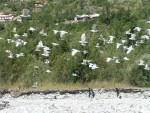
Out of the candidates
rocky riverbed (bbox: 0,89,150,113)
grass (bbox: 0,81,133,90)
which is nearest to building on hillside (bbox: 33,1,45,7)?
grass (bbox: 0,81,133,90)

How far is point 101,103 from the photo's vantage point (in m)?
18.4

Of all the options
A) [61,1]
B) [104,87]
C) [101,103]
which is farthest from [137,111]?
[61,1]

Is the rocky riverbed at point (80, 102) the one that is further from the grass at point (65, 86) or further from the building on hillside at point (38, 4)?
the building on hillside at point (38, 4)

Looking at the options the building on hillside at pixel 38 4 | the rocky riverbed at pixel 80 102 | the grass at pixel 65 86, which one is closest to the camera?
the rocky riverbed at pixel 80 102

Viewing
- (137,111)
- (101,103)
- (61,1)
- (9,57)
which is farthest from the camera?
(61,1)

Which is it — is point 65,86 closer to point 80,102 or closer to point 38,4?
point 80,102

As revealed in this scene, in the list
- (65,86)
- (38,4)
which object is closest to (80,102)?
(65,86)

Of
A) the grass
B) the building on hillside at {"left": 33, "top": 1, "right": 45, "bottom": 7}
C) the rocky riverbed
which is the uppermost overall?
the rocky riverbed

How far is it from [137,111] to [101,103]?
2.03 meters

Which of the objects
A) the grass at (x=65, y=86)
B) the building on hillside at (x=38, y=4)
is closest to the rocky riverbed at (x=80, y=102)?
the grass at (x=65, y=86)

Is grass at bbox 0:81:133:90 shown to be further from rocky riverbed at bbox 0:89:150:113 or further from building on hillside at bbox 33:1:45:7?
building on hillside at bbox 33:1:45:7

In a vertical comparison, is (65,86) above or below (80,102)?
below

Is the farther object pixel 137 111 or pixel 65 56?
pixel 65 56

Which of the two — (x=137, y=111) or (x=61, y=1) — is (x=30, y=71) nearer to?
(x=137, y=111)
